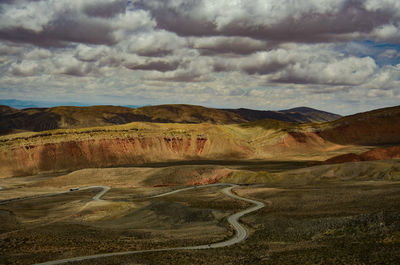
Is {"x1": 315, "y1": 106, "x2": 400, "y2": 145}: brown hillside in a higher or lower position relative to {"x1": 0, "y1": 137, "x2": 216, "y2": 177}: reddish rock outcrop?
higher

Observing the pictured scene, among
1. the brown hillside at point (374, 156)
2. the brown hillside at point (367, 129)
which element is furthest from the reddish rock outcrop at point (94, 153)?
the brown hillside at point (374, 156)

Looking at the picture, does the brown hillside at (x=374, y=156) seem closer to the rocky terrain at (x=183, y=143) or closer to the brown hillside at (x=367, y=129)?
the rocky terrain at (x=183, y=143)

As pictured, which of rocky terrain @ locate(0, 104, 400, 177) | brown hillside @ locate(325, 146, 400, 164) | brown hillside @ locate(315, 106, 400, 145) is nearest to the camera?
brown hillside @ locate(325, 146, 400, 164)

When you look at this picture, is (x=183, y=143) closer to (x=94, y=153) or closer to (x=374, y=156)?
(x=94, y=153)

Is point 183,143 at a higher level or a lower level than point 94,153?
higher

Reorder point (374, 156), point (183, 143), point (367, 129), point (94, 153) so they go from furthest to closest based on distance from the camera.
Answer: point (367, 129) → point (183, 143) → point (94, 153) → point (374, 156)

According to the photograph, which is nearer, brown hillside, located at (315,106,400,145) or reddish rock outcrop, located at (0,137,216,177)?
reddish rock outcrop, located at (0,137,216,177)

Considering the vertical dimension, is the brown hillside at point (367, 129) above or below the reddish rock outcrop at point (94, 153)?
above

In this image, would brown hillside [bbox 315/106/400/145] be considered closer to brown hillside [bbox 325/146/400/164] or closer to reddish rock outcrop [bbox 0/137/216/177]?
brown hillside [bbox 325/146/400/164]

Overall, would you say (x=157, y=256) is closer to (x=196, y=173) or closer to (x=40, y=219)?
(x=40, y=219)

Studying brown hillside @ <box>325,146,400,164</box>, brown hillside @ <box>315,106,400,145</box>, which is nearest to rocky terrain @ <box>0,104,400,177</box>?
brown hillside @ <box>315,106,400,145</box>

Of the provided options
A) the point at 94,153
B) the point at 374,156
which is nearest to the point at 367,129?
the point at 374,156

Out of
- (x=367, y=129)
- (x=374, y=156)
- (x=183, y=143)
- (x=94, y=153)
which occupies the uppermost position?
(x=367, y=129)
